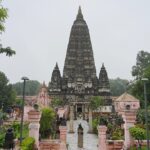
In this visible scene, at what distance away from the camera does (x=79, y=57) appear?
64.0 m

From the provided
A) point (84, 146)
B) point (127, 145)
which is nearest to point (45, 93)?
point (84, 146)

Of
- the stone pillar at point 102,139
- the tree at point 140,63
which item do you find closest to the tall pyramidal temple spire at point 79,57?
the tree at point 140,63

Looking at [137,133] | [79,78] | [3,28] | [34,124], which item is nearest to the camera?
[3,28]

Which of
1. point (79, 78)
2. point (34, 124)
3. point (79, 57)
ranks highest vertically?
point (79, 57)

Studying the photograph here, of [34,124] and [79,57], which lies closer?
[34,124]

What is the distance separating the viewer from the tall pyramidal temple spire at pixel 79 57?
63.1 meters

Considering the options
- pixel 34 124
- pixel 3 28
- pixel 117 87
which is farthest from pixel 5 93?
pixel 117 87

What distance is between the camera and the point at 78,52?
6425 centimetres

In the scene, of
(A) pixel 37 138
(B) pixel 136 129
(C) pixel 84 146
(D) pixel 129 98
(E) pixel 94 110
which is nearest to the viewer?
(B) pixel 136 129

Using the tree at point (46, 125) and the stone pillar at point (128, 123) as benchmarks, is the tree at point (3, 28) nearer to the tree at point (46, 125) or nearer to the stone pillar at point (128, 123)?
the stone pillar at point (128, 123)

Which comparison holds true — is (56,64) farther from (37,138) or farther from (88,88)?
(37,138)

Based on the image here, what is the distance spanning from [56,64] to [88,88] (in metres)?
8.40

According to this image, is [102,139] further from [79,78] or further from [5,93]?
[79,78]

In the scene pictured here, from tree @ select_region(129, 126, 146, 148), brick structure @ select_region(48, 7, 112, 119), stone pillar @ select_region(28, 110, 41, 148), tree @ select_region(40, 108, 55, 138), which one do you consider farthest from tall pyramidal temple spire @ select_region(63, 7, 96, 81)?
tree @ select_region(129, 126, 146, 148)
